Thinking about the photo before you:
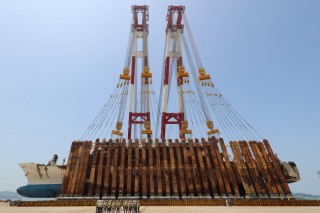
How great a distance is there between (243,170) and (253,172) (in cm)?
141

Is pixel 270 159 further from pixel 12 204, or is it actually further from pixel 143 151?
pixel 12 204

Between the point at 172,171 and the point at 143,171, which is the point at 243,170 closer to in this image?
the point at 172,171

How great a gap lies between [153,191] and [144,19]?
1483 inches

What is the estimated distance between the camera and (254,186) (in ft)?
104

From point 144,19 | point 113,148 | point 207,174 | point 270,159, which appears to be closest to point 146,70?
point 144,19

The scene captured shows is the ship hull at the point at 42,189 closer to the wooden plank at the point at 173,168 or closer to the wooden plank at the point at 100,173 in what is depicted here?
the wooden plank at the point at 100,173

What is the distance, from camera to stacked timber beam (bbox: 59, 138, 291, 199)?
3111 centimetres

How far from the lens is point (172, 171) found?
33.0m

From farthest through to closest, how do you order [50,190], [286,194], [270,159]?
[50,190], [270,159], [286,194]

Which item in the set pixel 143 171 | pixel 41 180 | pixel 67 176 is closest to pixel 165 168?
pixel 143 171

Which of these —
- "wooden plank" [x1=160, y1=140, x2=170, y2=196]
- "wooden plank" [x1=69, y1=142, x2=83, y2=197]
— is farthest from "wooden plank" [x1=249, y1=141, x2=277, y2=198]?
"wooden plank" [x1=69, y1=142, x2=83, y2=197]

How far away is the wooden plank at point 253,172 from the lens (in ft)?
102

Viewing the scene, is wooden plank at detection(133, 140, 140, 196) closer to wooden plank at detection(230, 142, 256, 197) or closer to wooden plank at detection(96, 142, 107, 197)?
wooden plank at detection(96, 142, 107, 197)

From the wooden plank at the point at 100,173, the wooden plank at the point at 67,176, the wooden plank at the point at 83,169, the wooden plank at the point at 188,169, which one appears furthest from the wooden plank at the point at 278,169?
the wooden plank at the point at 67,176
